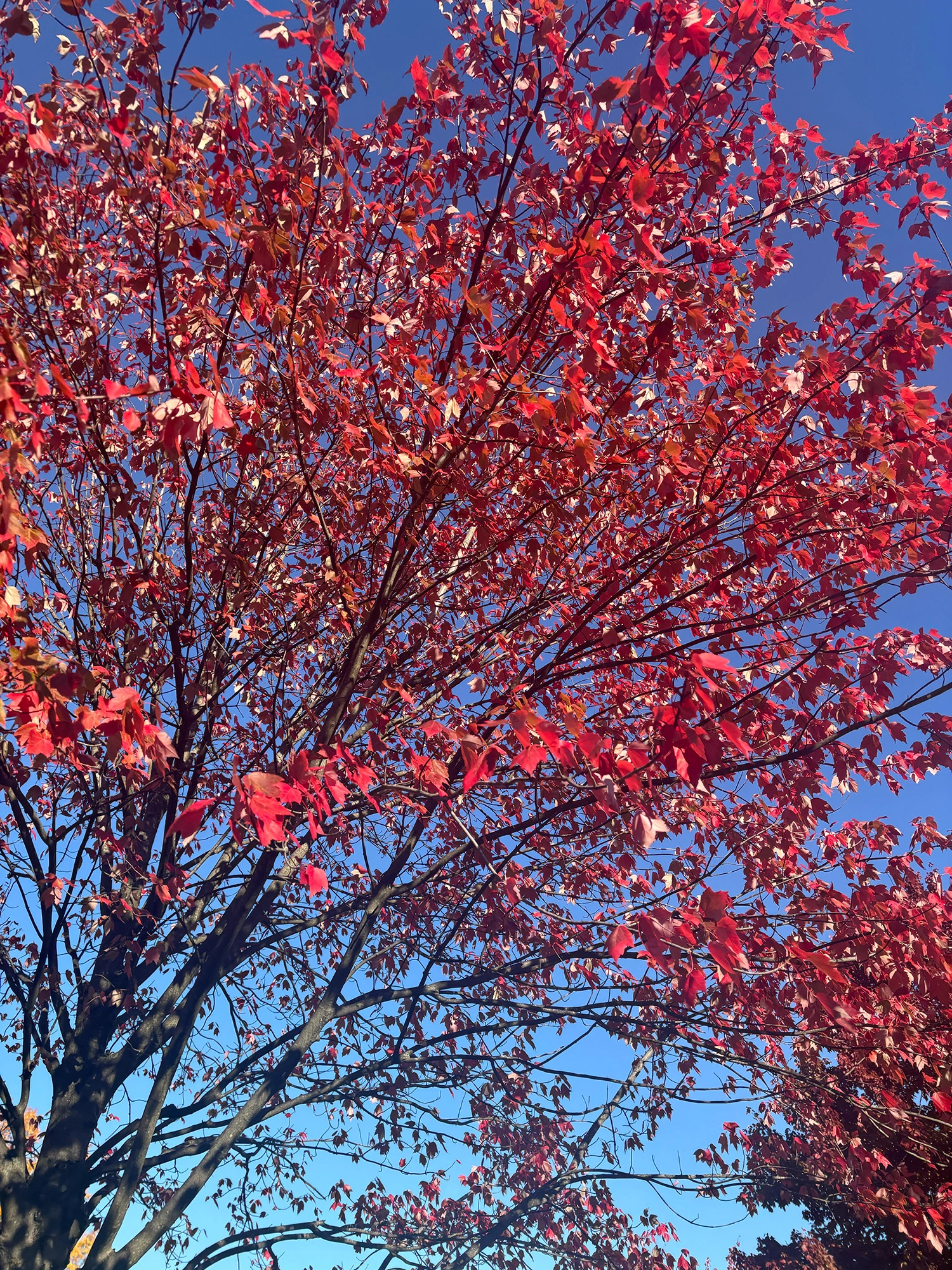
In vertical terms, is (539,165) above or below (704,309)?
above

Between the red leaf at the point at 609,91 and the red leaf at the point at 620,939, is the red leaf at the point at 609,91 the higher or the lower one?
the higher one

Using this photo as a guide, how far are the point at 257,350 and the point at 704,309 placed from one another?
295 centimetres

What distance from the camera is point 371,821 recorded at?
6.66 m

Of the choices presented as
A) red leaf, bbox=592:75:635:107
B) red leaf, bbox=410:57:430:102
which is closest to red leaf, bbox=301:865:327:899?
red leaf, bbox=592:75:635:107

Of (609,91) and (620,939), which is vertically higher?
(609,91)

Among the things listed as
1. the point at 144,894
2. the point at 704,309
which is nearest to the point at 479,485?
the point at 704,309

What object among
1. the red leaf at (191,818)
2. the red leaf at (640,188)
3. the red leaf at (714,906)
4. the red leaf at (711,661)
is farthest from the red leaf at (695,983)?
the red leaf at (640,188)

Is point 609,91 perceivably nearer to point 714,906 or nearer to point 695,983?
point 714,906

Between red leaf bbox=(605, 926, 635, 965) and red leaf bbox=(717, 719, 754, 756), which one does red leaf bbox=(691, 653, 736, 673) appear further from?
red leaf bbox=(605, 926, 635, 965)

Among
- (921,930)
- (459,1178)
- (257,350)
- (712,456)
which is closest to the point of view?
(712,456)

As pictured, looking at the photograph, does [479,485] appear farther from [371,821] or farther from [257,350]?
[371,821]

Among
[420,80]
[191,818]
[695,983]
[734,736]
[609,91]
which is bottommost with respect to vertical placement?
[695,983]

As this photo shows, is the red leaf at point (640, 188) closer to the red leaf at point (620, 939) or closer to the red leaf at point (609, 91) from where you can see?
the red leaf at point (609, 91)

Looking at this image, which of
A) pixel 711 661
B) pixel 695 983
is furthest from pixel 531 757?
pixel 695 983
